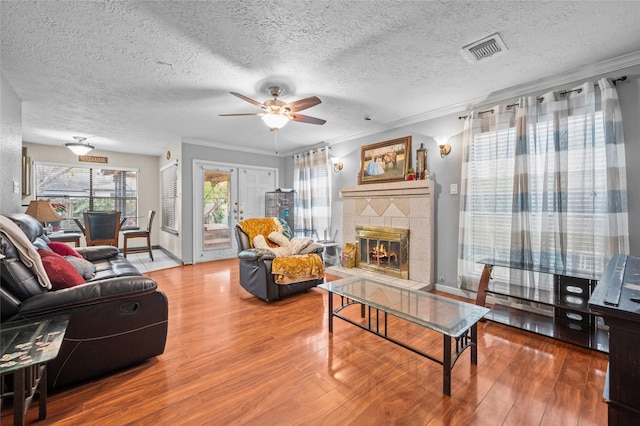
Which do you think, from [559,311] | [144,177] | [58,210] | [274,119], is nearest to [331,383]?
[559,311]

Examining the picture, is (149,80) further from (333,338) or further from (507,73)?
(507,73)

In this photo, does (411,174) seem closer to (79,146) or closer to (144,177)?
(79,146)

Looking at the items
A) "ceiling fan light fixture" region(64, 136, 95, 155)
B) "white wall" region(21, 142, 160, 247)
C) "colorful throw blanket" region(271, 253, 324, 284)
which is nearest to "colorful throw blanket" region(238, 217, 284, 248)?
"colorful throw blanket" region(271, 253, 324, 284)

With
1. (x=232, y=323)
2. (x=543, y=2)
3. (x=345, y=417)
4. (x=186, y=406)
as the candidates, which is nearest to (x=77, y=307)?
(x=186, y=406)

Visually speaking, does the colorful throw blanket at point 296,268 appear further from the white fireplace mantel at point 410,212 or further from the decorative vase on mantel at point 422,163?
the decorative vase on mantel at point 422,163

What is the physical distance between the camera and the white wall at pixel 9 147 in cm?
256

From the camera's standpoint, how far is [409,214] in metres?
Result: 3.75

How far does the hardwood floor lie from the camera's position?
1.46 m

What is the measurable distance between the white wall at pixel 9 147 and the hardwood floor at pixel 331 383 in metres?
2.16

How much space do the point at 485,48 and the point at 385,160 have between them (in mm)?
2123

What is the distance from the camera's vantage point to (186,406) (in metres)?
1.53

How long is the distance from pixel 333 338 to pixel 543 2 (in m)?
2.85

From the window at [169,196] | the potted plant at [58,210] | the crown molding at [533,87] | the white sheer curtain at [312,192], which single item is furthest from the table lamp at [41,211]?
the crown molding at [533,87]

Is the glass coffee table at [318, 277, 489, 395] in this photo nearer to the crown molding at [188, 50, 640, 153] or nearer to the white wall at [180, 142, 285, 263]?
the crown molding at [188, 50, 640, 153]
